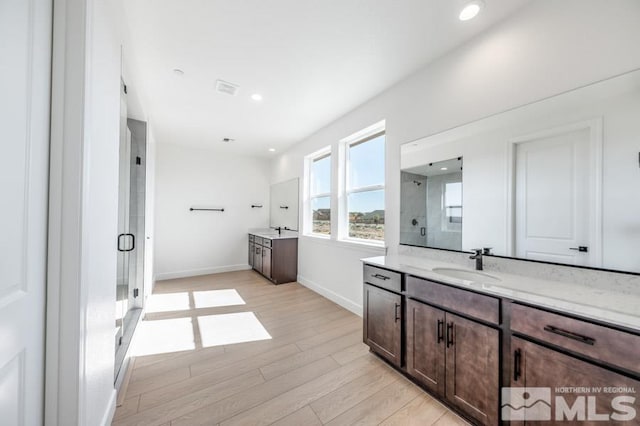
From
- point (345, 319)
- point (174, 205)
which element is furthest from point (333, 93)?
point (174, 205)

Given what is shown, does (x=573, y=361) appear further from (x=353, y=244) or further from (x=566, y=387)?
(x=353, y=244)

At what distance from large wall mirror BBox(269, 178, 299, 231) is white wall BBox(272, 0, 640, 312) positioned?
82.6 inches

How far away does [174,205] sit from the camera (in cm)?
503

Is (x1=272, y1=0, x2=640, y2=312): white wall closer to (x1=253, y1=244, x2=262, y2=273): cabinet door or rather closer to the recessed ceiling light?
the recessed ceiling light

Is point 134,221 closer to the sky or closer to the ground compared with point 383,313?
closer to the sky

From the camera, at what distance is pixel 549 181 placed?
1.59 m

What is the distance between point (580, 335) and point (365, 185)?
96.6 inches

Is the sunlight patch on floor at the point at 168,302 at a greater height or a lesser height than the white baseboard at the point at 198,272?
lesser

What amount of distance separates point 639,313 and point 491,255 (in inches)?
33.1

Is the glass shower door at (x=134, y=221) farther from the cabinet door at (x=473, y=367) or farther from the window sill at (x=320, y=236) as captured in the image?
the cabinet door at (x=473, y=367)

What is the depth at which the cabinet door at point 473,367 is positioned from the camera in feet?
4.43

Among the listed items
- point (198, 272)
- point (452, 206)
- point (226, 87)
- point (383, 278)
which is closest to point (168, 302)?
point (198, 272)

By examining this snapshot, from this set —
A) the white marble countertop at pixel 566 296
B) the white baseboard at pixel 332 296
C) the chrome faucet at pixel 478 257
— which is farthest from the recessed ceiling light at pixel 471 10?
the white baseboard at pixel 332 296

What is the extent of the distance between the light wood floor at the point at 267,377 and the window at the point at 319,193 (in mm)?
1554
